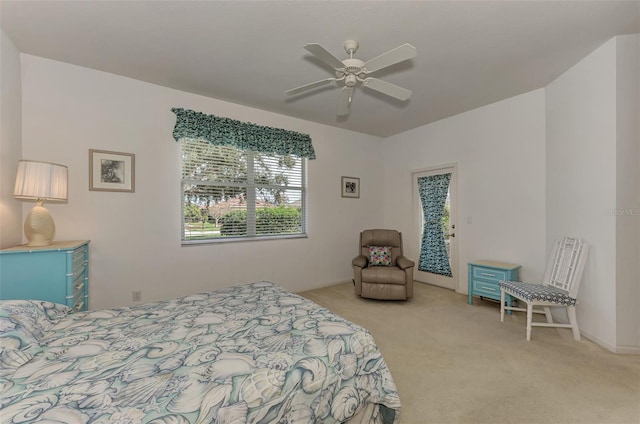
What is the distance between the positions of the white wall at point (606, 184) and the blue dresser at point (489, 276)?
697 millimetres

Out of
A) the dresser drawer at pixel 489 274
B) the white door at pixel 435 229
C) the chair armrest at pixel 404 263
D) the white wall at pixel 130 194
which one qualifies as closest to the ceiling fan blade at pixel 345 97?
the white wall at pixel 130 194

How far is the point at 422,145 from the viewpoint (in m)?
4.78

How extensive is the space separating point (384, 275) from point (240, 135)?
2.71 metres

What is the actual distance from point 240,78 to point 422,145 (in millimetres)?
3172

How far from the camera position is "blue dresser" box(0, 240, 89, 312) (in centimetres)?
203

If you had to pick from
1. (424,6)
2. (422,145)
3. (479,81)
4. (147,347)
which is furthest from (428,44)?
(147,347)

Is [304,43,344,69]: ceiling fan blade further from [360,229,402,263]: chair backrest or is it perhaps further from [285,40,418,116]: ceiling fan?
[360,229,402,263]: chair backrest

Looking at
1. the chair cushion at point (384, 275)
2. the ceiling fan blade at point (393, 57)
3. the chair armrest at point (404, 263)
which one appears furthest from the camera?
the chair armrest at point (404, 263)

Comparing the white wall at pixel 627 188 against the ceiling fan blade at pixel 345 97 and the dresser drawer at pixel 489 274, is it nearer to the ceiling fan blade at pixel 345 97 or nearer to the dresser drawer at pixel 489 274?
the dresser drawer at pixel 489 274

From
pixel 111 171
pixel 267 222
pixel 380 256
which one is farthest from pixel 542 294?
pixel 111 171

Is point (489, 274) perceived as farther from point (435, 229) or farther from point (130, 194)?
point (130, 194)

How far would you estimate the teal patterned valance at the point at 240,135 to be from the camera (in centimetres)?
336

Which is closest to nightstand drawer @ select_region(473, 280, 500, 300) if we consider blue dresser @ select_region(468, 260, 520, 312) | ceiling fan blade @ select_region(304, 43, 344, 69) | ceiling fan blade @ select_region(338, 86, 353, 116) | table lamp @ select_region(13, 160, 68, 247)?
blue dresser @ select_region(468, 260, 520, 312)

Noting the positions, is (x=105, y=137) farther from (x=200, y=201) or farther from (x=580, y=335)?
(x=580, y=335)
